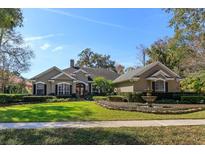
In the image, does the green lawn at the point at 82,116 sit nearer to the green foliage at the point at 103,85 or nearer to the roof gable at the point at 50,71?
the roof gable at the point at 50,71

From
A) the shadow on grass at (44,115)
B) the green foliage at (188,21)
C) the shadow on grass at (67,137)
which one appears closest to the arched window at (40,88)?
the shadow on grass at (44,115)

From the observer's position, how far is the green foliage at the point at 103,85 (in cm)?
3844

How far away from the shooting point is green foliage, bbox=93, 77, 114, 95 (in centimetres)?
3844

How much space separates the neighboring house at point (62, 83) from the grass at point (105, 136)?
26751mm

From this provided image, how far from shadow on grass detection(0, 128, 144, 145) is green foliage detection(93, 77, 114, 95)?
94.1 feet

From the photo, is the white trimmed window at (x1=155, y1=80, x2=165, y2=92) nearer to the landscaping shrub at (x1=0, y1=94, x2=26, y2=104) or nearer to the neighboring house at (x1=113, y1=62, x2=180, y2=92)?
the neighboring house at (x1=113, y1=62, x2=180, y2=92)

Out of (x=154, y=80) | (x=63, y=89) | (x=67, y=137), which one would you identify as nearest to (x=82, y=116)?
(x=67, y=137)

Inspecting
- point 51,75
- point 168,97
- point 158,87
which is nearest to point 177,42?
point 168,97

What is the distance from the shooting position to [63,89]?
3741 centimetres

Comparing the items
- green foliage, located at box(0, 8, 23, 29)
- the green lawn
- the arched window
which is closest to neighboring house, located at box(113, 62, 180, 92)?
the arched window

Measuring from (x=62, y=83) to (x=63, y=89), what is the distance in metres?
0.80
